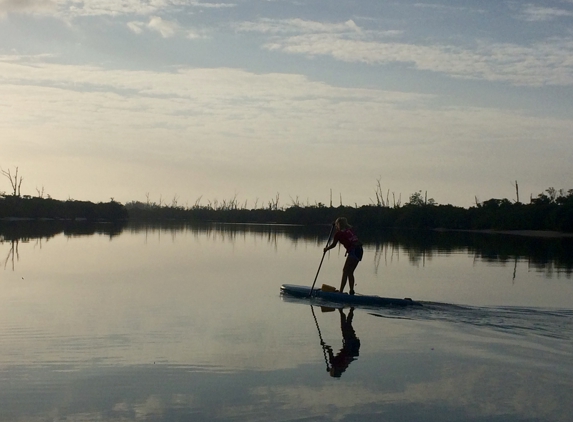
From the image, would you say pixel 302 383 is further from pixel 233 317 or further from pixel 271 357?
pixel 233 317

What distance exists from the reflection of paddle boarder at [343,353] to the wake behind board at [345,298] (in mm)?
2397

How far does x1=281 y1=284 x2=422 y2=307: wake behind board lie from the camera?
1478 centimetres

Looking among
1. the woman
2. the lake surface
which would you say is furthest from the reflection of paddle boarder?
the woman

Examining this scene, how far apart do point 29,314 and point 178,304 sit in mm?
3061

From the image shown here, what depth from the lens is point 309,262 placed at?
27.7m

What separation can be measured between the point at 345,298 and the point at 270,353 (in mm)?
5797

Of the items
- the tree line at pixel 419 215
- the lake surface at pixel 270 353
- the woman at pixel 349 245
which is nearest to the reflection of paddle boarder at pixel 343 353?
the lake surface at pixel 270 353

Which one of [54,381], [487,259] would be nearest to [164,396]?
[54,381]

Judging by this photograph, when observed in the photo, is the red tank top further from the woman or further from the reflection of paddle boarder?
the reflection of paddle boarder

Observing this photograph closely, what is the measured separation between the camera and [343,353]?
1016 centimetres

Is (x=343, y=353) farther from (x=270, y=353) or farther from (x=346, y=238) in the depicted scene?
(x=346, y=238)

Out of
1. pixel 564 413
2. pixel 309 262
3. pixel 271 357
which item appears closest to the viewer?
pixel 564 413

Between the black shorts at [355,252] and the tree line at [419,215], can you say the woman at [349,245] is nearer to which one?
the black shorts at [355,252]

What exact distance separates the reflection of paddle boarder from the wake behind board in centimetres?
240
